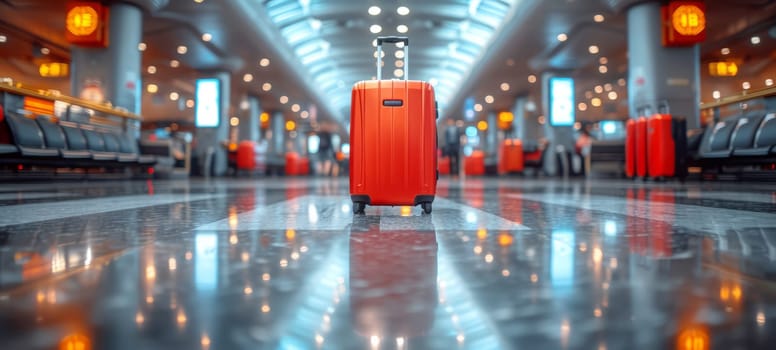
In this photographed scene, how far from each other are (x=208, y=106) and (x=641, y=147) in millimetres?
16215

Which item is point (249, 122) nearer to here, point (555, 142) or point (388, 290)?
point (555, 142)

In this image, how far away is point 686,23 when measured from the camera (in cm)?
1045

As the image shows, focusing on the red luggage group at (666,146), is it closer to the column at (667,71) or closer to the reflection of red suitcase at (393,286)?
the column at (667,71)

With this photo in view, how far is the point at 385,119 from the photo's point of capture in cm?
261

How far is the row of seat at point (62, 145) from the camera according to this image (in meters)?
6.61

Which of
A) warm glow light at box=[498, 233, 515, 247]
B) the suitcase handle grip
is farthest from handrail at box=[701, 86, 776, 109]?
warm glow light at box=[498, 233, 515, 247]

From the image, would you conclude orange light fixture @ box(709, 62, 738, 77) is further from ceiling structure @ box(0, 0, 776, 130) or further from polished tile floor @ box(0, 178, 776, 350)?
polished tile floor @ box(0, 178, 776, 350)

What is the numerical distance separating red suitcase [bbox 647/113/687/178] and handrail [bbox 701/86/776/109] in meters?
1.09

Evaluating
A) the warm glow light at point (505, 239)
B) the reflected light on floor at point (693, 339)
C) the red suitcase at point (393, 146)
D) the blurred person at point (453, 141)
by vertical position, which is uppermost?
the blurred person at point (453, 141)

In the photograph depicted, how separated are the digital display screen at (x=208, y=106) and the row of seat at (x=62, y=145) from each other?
888 centimetres

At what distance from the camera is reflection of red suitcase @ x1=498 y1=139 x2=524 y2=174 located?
20.5m

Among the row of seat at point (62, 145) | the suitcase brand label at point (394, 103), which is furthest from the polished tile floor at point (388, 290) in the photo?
the row of seat at point (62, 145)

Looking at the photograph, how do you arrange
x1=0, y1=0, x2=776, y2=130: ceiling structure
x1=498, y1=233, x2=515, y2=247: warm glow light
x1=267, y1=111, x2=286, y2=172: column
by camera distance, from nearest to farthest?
x1=498, y1=233, x2=515, y2=247: warm glow light
x1=0, y1=0, x2=776, y2=130: ceiling structure
x1=267, y1=111, x2=286, y2=172: column

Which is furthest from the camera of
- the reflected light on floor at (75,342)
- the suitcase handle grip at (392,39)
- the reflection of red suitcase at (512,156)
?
the reflection of red suitcase at (512,156)
